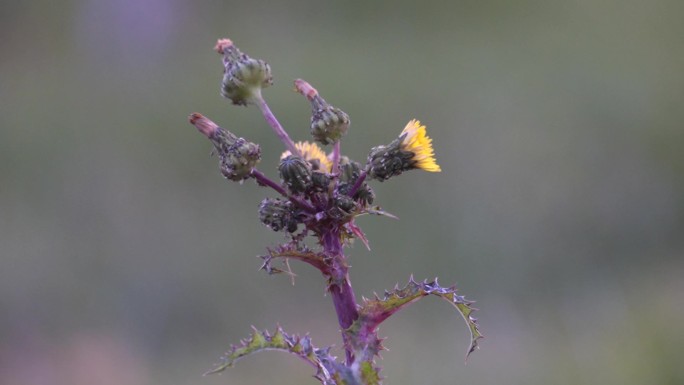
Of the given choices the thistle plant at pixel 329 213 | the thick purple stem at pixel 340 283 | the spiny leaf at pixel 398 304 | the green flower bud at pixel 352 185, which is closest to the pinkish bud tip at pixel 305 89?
the thistle plant at pixel 329 213

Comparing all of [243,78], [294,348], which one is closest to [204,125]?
[243,78]

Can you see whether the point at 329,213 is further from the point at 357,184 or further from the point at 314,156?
the point at 314,156

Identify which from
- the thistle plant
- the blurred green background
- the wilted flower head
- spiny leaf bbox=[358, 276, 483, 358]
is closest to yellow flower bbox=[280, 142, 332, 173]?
the thistle plant

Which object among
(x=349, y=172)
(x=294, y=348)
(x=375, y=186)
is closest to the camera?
(x=294, y=348)

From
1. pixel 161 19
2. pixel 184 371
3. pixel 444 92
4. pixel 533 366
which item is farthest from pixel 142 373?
pixel 161 19

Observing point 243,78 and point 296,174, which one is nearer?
point 296,174

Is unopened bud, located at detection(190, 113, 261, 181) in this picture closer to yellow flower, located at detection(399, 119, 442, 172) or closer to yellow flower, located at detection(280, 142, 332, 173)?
yellow flower, located at detection(280, 142, 332, 173)

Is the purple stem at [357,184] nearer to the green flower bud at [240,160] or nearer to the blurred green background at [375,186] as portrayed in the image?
the green flower bud at [240,160]
